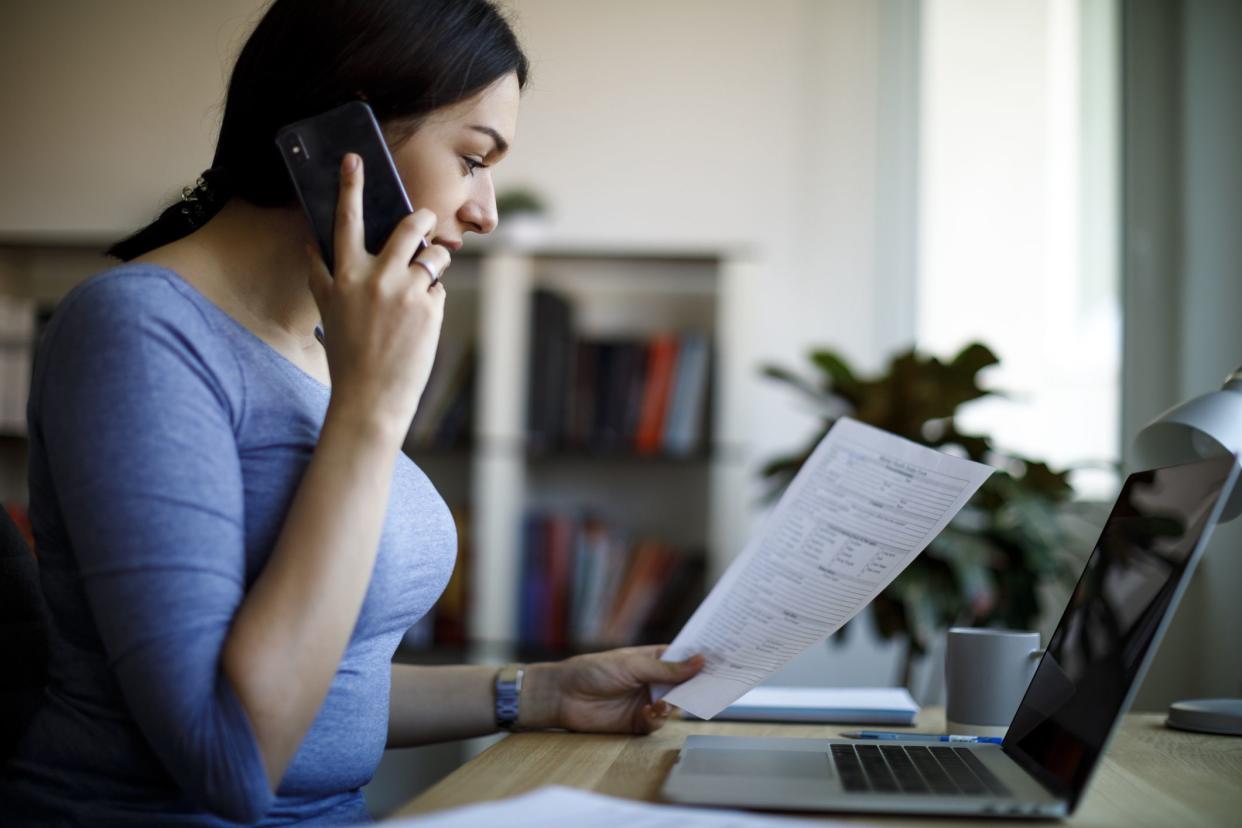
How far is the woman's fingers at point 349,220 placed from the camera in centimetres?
91

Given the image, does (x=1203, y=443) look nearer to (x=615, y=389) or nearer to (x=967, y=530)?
(x=967, y=530)

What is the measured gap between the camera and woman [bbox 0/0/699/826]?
2.47 ft

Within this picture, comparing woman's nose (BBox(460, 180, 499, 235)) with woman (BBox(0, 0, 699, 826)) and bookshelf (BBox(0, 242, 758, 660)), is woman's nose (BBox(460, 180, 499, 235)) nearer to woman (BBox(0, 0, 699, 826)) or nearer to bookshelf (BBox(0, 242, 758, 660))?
woman (BBox(0, 0, 699, 826))

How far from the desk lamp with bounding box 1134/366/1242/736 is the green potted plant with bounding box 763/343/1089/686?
3.27ft

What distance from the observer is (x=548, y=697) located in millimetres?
1141

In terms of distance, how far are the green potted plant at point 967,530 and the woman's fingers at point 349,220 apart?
1.44 meters

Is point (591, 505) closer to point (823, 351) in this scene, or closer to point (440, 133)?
point (823, 351)

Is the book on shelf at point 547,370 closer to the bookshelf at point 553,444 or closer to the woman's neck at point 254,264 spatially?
the bookshelf at point 553,444


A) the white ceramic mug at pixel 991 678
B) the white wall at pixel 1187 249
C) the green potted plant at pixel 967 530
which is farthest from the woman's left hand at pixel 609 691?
the white wall at pixel 1187 249

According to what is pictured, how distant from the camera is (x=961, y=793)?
75cm

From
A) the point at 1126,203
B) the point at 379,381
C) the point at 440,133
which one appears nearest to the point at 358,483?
the point at 379,381

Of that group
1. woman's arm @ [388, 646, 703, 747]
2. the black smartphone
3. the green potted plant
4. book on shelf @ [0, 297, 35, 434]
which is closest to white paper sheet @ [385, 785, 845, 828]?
woman's arm @ [388, 646, 703, 747]

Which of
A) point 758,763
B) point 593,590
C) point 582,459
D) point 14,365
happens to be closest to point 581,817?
point 758,763

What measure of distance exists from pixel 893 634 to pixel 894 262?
3.76 ft
